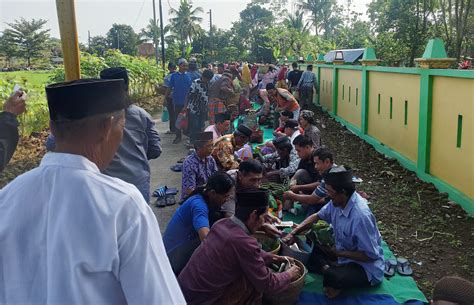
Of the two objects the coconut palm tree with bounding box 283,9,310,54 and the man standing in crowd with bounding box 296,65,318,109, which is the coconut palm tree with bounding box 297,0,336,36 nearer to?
the coconut palm tree with bounding box 283,9,310,54

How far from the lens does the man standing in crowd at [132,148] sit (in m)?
3.84

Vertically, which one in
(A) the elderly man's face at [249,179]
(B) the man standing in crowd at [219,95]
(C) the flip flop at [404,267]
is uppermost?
(B) the man standing in crowd at [219,95]

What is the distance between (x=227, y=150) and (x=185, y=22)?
45119 millimetres

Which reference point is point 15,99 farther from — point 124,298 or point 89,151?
point 124,298

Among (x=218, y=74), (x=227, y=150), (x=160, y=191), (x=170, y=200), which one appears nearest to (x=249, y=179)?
(x=227, y=150)

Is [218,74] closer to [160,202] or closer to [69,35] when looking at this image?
[160,202]

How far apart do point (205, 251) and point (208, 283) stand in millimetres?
206

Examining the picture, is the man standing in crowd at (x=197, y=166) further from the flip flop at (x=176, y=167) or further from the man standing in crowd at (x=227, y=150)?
the flip flop at (x=176, y=167)

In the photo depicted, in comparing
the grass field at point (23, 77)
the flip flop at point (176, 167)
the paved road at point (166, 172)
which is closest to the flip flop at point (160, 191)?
the paved road at point (166, 172)

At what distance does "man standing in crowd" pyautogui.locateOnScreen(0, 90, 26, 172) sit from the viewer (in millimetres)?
3016

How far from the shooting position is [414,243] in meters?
5.24

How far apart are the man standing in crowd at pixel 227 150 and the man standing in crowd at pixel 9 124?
333cm

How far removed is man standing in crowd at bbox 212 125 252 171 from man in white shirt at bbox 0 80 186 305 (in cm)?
489

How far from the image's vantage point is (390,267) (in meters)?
4.58
